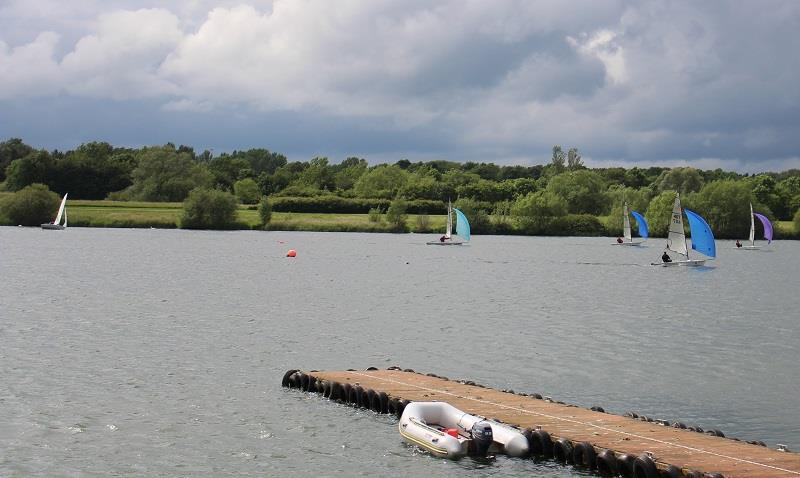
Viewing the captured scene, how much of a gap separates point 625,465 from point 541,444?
2636 millimetres

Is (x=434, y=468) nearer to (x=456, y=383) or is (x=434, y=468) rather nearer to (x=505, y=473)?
(x=505, y=473)

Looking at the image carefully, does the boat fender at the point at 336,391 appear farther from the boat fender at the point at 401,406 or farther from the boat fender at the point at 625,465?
the boat fender at the point at 625,465

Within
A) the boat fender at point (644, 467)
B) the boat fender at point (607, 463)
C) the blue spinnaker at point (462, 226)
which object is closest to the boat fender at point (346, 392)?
the boat fender at point (607, 463)

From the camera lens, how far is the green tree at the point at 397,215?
185 metres

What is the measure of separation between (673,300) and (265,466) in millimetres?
53622

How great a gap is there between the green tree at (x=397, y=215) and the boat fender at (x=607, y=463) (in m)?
161

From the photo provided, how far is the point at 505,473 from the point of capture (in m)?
25.0

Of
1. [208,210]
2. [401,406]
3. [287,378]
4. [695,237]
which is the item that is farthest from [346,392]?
[208,210]

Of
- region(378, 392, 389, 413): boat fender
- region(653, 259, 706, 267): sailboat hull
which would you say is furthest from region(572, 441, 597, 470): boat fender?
region(653, 259, 706, 267): sailboat hull

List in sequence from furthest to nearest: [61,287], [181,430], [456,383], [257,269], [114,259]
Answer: [114,259], [257,269], [61,287], [456,383], [181,430]

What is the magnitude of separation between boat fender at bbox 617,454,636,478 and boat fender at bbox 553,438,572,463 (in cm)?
170

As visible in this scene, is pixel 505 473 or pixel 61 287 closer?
pixel 505 473

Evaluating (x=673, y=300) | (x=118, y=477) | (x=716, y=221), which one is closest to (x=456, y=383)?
(x=118, y=477)

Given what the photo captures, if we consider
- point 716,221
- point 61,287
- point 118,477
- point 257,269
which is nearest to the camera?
point 118,477
